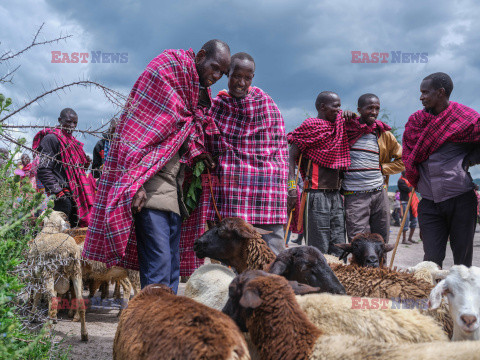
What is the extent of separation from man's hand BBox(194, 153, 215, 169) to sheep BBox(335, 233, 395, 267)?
78.8 inches

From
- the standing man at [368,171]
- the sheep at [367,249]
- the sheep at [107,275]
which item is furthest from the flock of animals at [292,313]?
the sheep at [107,275]

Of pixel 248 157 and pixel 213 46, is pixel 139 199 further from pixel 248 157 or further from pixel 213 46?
pixel 213 46

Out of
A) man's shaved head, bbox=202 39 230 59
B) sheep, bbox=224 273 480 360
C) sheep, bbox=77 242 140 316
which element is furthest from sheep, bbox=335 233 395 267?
sheep, bbox=77 242 140 316

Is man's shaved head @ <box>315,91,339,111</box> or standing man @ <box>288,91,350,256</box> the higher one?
man's shaved head @ <box>315,91,339,111</box>

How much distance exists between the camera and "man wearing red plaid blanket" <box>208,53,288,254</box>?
461cm

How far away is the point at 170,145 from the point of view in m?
3.77

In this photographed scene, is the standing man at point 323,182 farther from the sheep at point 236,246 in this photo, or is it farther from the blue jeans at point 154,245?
the blue jeans at point 154,245

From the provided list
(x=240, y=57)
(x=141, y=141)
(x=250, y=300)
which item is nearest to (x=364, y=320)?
(x=250, y=300)

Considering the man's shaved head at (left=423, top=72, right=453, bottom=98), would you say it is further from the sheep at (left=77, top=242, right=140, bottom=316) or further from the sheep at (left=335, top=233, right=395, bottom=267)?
the sheep at (left=77, top=242, right=140, bottom=316)

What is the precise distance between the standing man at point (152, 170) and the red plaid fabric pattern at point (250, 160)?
640mm

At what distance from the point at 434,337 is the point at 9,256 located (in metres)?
2.64

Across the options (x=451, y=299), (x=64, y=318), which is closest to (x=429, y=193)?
(x=451, y=299)

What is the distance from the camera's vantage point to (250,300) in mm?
2391

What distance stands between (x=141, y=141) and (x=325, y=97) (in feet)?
12.8
